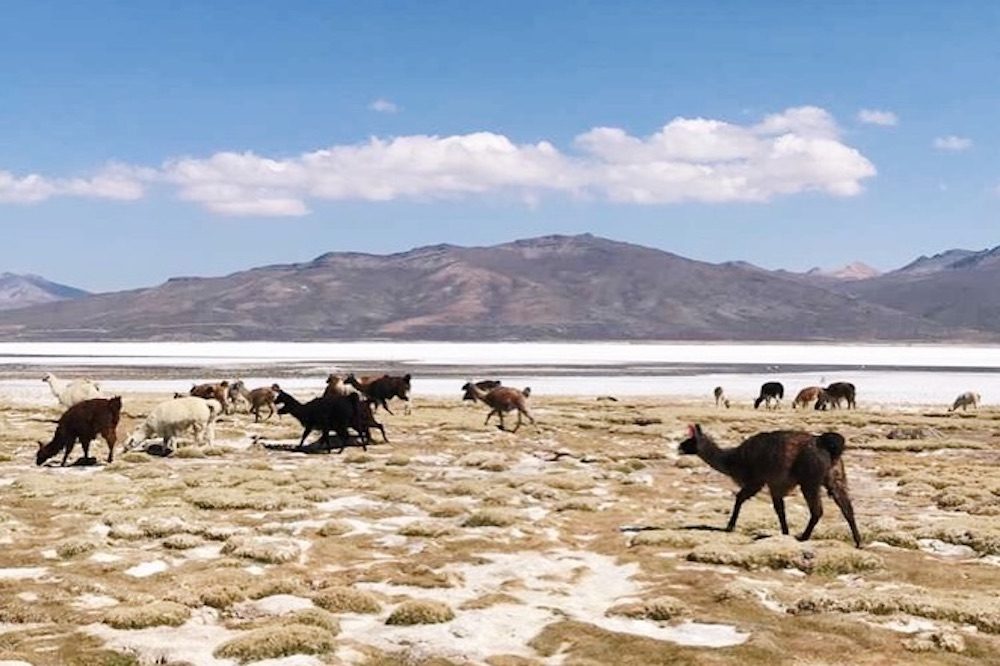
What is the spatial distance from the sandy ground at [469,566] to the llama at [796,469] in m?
0.81

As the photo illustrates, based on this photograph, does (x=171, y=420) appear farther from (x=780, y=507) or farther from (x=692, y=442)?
(x=780, y=507)

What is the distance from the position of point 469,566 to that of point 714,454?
651 centimetres

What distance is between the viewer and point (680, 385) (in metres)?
99.3

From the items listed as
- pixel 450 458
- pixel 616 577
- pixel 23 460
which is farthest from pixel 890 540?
pixel 23 460

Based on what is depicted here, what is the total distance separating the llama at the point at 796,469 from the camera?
1809 centimetres

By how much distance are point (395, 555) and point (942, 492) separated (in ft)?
55.7

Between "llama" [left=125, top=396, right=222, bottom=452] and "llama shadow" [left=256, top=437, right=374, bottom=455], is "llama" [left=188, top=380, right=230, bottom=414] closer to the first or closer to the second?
"llama shadow" [left=256, top=437, right=374, bottom=455]

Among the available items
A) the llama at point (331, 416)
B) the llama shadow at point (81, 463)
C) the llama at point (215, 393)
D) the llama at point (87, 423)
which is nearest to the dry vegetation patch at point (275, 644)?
the llama at point (87, 423)

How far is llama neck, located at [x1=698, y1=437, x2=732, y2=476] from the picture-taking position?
19.8m

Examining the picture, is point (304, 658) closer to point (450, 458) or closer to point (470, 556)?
point (470, 556)

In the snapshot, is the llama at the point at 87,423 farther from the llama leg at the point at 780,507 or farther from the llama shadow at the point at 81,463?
the llama leg at the point at 780,507

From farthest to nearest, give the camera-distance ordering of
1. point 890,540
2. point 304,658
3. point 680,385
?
point 680,385 < point 890,540 < point 304,658

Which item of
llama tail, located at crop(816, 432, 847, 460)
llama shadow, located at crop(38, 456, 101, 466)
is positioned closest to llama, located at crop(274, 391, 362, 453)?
llama shadow, located at crop(38, 456, 101, 466)

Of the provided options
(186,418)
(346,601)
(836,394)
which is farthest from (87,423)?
(836,394)
